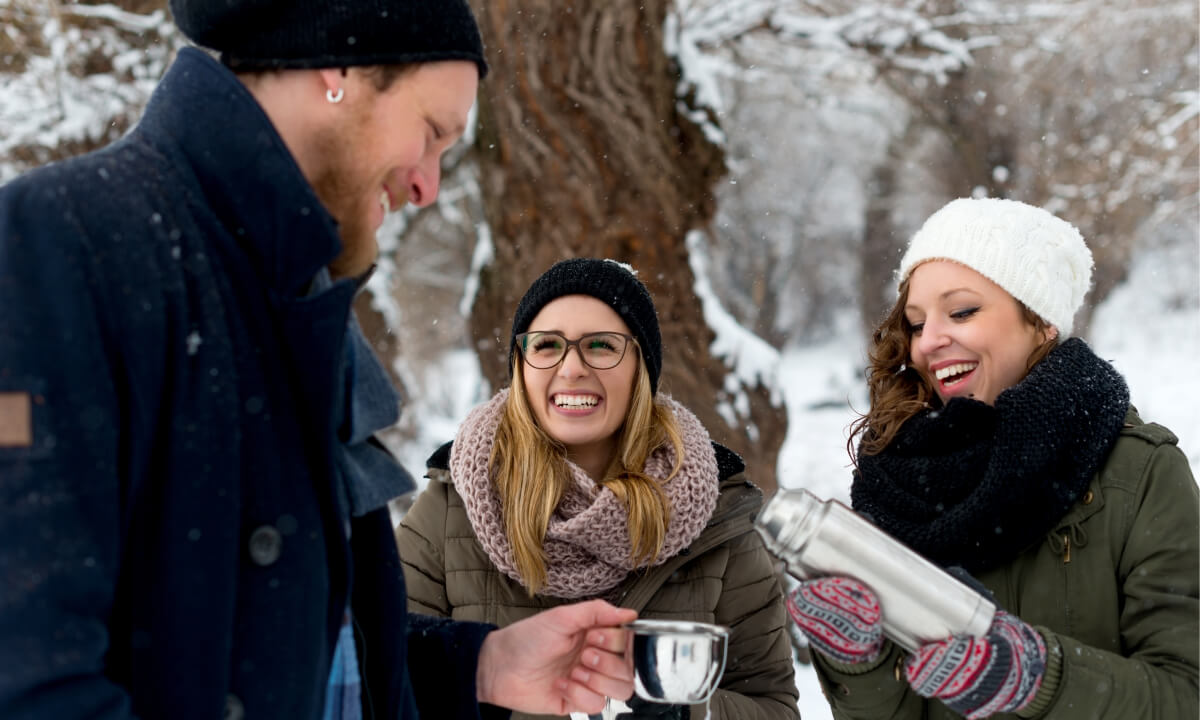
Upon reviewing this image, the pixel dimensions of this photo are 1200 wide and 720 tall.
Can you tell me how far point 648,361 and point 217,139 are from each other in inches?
67.4

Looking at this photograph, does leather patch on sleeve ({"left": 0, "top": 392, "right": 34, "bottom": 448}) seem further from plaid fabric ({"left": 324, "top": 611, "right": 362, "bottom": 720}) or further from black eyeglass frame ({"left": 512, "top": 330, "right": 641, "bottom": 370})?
black eyeglass frame ({"left": 512, "top": 330, "right": 641, "bottom": 370})

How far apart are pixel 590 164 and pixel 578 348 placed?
6.76ft

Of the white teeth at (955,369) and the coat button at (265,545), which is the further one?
the white teeth at (955,369)

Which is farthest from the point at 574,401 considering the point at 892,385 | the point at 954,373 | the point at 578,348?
the point at 954,373

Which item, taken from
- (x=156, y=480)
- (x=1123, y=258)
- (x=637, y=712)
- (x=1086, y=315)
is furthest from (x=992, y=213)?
(x=1123, y=258)

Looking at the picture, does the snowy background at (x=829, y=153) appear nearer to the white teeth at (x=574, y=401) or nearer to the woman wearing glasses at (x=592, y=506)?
the woman wearing glasses at (x=592, y=506)

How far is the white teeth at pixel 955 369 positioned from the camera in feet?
7.84

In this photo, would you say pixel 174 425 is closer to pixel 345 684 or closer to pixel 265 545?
pixel 265 545

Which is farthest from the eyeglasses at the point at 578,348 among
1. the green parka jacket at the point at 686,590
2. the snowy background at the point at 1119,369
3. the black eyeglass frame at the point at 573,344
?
the snowy background at the point at 1119,369

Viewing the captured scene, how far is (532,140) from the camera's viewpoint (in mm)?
4586

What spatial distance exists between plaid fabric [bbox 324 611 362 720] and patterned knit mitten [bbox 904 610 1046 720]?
102cm

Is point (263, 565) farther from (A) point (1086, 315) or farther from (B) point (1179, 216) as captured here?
(B) point (1179, 216)

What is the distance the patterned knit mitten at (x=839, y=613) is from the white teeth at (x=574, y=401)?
3.30 ft

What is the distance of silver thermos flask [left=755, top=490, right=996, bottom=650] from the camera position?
5.78ft
